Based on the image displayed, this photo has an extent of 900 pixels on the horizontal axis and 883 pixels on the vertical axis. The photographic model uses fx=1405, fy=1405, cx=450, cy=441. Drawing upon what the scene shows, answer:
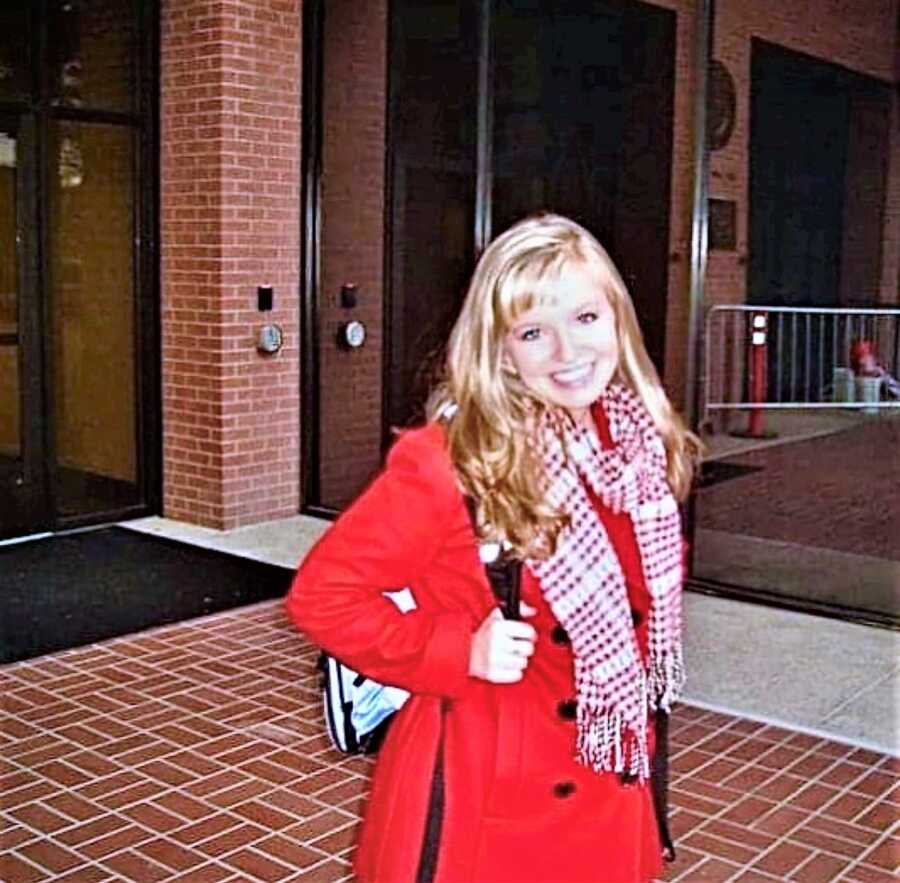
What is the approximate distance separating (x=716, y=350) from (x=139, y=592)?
2.58 m

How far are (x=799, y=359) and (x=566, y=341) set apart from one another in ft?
13.6

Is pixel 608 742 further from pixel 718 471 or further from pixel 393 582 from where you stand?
pixel 718 471

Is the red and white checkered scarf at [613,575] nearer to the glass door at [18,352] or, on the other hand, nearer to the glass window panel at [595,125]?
the glass window panel at [595,125]

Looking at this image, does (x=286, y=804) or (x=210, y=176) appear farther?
(x=210, y=176)

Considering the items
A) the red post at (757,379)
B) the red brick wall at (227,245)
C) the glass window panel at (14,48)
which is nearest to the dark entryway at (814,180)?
the red post at (757,379)

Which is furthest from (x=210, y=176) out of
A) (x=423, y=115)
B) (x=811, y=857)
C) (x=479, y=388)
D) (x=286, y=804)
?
(x=479, y=388)

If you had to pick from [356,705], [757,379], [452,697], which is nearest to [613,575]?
[452,697]

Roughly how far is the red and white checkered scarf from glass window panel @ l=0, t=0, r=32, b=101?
5.24 m

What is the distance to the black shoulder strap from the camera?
1.64 metres

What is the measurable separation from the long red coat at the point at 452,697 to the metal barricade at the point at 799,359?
3925 mm

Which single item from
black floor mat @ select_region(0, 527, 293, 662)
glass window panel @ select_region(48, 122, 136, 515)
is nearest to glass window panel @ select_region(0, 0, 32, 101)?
glass window panel @ select_region(48, 122, 136, 515)

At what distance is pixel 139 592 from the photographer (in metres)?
5.77

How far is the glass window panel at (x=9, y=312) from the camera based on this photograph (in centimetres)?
639

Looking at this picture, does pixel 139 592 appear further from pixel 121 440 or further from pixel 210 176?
pixel 210 176
